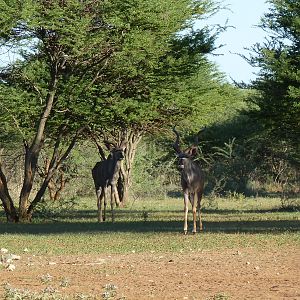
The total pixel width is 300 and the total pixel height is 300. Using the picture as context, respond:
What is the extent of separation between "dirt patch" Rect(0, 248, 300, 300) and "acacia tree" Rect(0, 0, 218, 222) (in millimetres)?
9995

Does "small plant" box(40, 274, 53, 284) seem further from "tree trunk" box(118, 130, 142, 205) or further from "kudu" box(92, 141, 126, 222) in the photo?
"tree trunk" box(118, 130, 142, 205)

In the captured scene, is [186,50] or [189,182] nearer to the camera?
[189,182]

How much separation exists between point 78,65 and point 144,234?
8210mm

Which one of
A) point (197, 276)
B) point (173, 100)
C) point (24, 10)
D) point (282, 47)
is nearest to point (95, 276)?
point (197, 276)

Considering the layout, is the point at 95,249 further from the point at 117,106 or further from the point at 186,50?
the point at 186,50

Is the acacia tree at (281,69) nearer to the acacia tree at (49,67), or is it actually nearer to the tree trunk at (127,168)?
the acacia tree at (49,67)

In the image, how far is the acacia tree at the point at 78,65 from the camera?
24.2 m

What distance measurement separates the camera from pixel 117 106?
2612 centimetres

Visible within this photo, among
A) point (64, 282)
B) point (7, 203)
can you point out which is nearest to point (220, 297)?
point (64, 282)

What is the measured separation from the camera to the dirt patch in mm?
11023

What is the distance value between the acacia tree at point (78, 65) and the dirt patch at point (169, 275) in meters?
10.00

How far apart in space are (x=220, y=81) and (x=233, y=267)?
21175mm

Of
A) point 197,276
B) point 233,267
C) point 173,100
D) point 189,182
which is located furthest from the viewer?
point 173,100

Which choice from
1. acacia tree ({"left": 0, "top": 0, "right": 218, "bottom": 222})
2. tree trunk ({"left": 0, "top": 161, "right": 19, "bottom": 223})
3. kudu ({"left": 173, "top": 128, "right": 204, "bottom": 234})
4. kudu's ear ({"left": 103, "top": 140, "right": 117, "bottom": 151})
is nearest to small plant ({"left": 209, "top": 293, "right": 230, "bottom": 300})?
kudu ({"left": 173, "top": 128, "right": 204, "bottom": 234})
